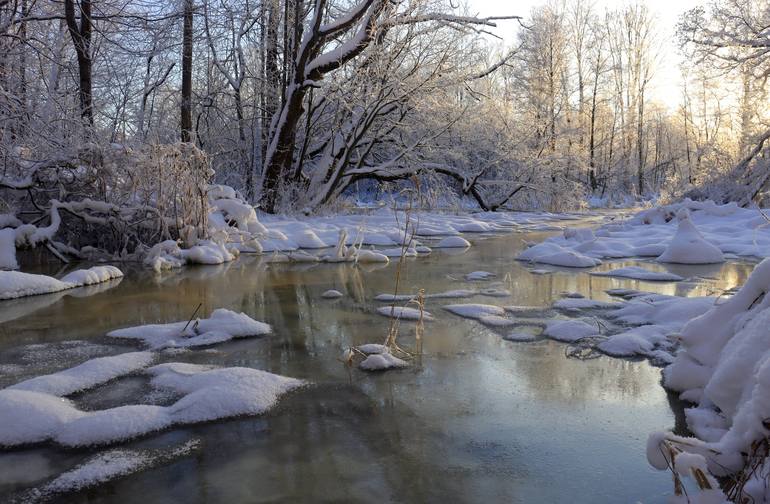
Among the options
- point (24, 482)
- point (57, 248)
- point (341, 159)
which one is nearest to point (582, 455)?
point (24, 482)

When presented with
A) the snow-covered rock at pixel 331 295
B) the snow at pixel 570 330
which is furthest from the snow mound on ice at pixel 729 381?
the snow-covered rock at pixel 331 295

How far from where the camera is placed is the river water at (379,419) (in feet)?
6.38

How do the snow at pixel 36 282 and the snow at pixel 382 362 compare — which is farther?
the snow at pixel 36 282

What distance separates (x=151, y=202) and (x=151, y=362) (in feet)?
15.7

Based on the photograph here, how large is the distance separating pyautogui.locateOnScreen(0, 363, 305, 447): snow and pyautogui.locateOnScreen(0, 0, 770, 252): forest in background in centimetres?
494

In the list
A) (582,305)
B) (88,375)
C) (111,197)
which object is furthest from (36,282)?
(582,305)

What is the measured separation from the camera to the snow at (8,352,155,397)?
110 inches

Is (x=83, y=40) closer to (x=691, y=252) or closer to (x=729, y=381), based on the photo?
(x=691, y=252)

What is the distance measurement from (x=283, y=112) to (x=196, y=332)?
29.4 feet

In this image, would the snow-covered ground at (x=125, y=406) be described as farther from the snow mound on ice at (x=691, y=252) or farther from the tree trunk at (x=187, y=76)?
the tree trunk at (x=187, y=76)

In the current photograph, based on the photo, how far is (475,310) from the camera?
4496mm

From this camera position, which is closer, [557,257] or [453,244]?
[557,257]

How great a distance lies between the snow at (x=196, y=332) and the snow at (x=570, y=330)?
6.29ft

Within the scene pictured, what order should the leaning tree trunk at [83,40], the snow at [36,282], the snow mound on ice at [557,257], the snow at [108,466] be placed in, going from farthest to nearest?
the leaning tree trunk at [83,40], the snow mound on ice at [557,257], the snow at [36,282], the snow at [108,466]
